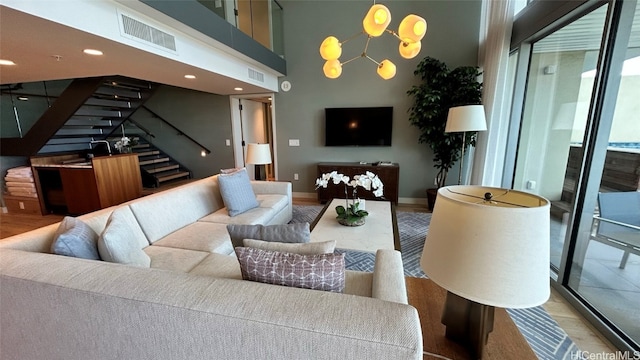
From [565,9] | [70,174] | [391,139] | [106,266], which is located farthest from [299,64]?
[106,266]

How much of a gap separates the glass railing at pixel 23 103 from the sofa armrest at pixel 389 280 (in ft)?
20.0

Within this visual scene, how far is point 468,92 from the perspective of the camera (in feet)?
11.7

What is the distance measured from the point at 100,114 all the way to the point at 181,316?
18.1 feet

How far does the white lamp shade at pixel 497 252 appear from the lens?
2.08ft

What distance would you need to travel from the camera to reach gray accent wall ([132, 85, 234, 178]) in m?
5.40

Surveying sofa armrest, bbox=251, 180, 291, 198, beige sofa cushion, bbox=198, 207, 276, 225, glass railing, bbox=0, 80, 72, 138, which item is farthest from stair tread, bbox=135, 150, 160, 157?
beige sofa cushion, bbox=198, 207, 276, 225

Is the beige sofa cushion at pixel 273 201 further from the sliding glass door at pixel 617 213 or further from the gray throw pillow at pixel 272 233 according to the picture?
the sliding glass door at pixel 617 213

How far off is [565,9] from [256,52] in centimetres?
334

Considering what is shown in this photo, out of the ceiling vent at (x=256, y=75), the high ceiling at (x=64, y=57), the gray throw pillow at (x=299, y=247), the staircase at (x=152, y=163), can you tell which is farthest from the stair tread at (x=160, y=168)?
the gray throw pillow at (x=299, y=247)

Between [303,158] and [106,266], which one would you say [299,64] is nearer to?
[303,158]

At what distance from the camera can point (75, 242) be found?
1.27m

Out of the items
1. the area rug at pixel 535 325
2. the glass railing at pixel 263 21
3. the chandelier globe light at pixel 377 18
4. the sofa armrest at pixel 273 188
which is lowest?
the area rug at pixel 535 325

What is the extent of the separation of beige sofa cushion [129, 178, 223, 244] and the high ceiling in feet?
4.15

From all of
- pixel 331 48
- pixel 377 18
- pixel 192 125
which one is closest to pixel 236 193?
pixel 331 48
